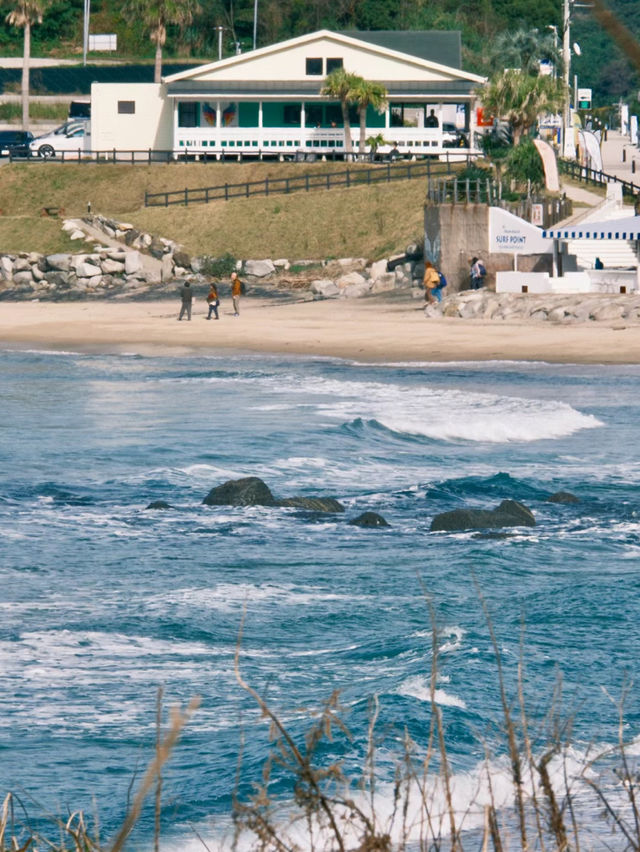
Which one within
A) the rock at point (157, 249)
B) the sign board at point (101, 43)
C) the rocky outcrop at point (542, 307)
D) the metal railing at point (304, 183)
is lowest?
the rocky outcrop at point (542, 307)

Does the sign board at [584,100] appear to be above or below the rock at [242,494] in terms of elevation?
above

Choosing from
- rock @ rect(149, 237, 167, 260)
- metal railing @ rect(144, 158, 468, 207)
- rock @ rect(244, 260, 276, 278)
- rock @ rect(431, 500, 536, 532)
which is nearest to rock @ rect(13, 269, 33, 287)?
rock @ rect(149, 237, 167, 260)

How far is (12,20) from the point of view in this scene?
71.5m

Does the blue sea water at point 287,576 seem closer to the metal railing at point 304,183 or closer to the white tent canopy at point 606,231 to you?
the white tent canopy at point 606,231

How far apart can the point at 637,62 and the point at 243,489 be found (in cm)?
1739

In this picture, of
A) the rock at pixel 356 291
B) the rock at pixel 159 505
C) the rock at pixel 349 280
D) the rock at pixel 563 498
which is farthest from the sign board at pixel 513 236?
the rock at pixel 159 505

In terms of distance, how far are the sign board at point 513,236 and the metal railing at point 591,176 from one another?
8.96m

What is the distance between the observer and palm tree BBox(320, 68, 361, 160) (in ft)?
188

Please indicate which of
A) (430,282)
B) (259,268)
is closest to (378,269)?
(259,268)

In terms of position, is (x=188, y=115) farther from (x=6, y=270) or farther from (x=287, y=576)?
(x=287, y=576)

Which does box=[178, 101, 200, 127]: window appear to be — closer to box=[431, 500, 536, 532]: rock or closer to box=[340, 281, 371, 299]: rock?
box=[340, 281, 371, 299]: rock

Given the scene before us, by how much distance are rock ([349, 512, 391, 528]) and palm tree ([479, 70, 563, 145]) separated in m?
36.6

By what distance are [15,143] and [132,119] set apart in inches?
220

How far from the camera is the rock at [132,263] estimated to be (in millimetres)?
50062
